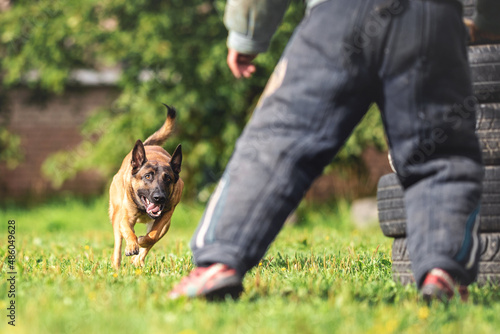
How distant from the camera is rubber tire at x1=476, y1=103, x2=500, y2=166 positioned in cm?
351

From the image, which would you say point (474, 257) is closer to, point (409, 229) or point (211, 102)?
point (409, 229)

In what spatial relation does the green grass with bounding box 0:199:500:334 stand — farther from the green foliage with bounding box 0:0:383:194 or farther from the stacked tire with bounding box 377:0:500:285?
the green foliage with bounding box 0:0:383:194

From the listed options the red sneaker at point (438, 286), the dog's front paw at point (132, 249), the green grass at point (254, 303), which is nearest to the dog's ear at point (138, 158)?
the dog's front paw at point (132, 249)

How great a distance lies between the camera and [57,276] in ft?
12.0

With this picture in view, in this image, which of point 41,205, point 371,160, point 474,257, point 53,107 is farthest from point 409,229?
point 53,107

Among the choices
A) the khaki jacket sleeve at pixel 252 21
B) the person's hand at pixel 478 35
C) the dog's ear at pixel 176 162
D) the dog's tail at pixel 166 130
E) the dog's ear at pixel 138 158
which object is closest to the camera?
the khaki jacket sleeve at pixel 252 21

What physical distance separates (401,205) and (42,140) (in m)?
14.3

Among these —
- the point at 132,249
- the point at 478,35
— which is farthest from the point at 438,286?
the point at 132,249

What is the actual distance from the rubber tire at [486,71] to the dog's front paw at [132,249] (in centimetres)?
250

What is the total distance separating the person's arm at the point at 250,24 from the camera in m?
2.99

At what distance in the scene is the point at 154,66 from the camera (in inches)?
456

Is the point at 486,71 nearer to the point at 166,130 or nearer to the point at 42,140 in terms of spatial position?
the point at 166,130

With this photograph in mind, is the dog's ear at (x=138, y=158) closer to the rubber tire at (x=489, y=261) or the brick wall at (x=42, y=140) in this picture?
the rubber tire at (x=489, y=261)

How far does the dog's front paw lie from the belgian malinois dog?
1 cm
